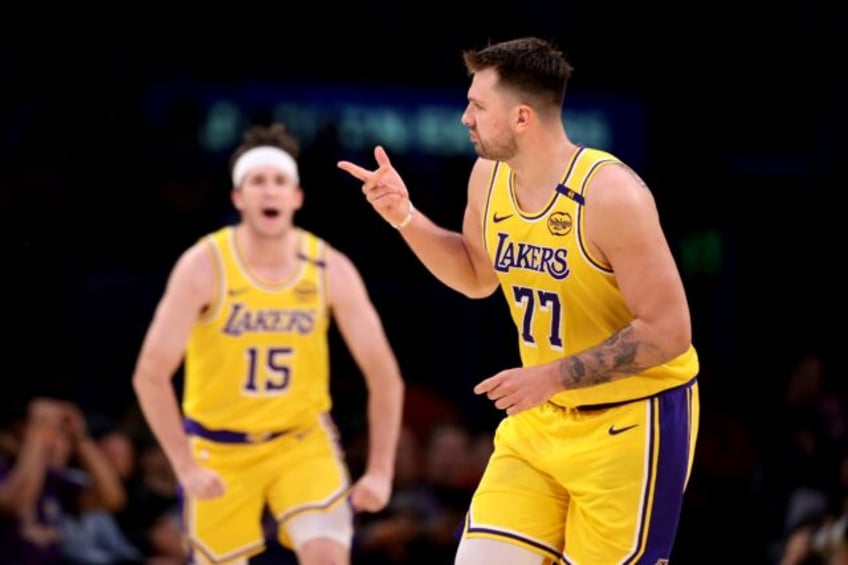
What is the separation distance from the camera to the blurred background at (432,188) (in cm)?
945

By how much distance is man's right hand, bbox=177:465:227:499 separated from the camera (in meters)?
6.20

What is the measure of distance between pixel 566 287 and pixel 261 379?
2.33 metres

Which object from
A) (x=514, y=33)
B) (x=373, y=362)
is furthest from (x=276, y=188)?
(x=514, y=33)

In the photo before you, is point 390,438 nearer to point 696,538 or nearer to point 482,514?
point 482,514

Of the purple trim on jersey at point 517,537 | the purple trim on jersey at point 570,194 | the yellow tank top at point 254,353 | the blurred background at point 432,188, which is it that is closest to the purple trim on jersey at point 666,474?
the purple trim on jersey at point 517,537

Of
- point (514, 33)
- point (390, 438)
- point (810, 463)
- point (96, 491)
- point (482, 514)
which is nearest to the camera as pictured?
point (482, 514)

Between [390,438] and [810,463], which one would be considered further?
[810,463]

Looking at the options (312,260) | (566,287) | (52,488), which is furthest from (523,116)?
(52,488)

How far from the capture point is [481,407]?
1054 centimetres

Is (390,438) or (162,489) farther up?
(390,438)

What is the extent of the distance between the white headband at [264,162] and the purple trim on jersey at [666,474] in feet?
9.03

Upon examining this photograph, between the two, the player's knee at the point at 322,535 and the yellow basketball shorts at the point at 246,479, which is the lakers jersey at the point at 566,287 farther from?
the yellow basketball shorts at the point at 246,479

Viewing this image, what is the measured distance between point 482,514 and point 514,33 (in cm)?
676

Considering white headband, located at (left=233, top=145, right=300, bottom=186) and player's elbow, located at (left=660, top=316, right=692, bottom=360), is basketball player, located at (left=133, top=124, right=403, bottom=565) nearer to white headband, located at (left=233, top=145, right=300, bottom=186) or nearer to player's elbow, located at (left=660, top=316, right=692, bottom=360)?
white headband, located at (left=233, top=145, right=300, bottom=186)
